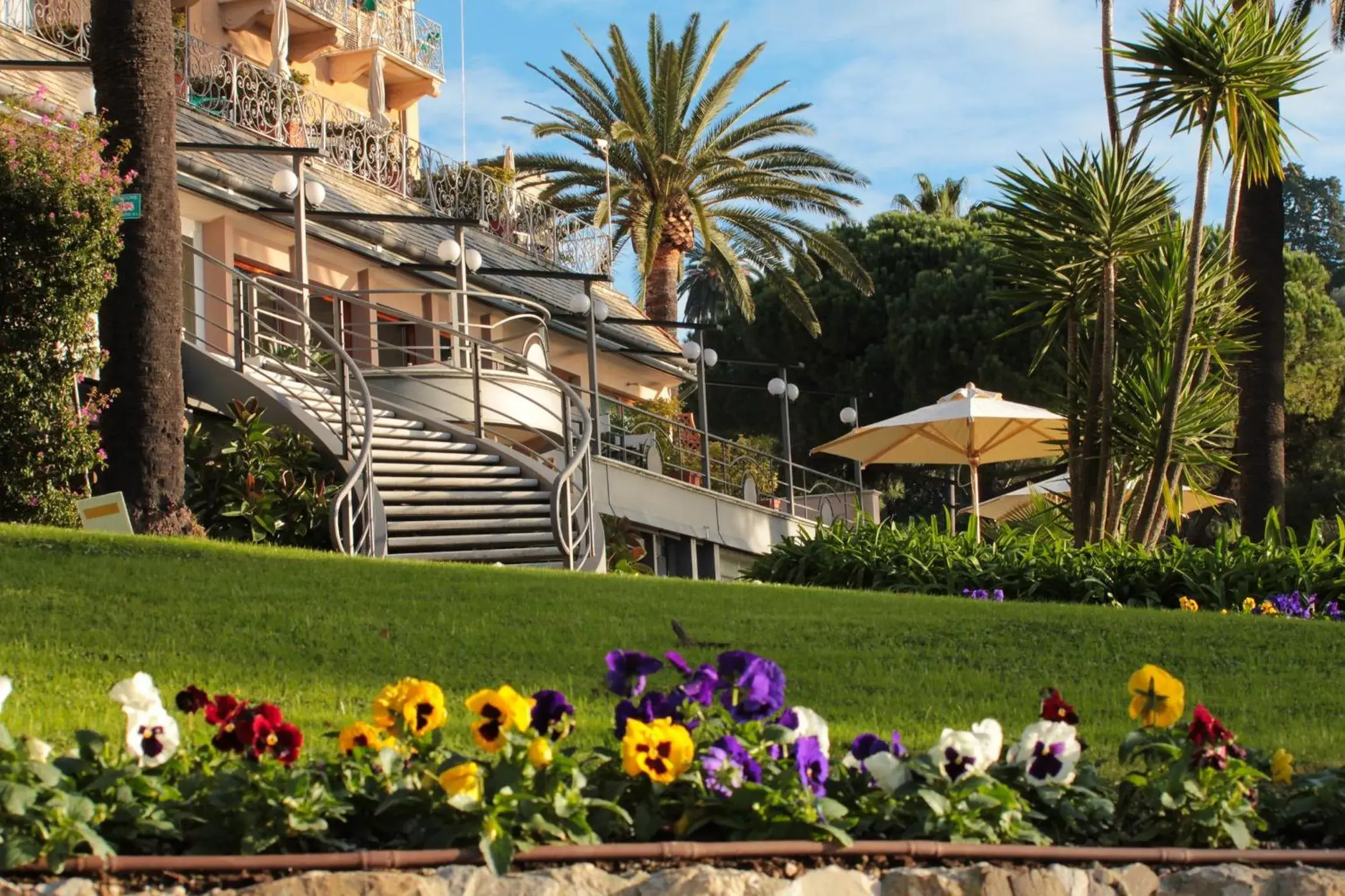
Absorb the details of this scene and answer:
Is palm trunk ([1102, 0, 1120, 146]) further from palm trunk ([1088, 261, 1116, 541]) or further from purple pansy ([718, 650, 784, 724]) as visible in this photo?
purple pansy ([718, 650, 784, 724])

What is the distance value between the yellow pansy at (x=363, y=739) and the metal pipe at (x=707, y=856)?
361 mm

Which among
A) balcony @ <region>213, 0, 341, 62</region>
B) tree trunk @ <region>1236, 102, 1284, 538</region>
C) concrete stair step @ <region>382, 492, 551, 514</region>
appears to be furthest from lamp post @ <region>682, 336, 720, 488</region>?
balcony @ <region>213, 0, 341, 62</region>

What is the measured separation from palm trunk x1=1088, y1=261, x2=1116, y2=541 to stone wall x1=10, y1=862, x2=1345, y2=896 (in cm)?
1039

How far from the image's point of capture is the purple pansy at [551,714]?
3.92m

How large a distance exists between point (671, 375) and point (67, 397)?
63.7 ft

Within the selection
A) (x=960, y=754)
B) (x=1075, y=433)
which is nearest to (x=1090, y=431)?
(x=1075, y=433)

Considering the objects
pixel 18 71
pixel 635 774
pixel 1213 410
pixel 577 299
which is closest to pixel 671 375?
pixel 577 299

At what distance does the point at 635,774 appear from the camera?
386 cm

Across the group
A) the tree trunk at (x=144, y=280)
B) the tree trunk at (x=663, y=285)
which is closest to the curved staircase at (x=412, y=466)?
the tree trunk at (x=144, y=280)

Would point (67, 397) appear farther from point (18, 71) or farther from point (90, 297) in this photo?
point (18, 71)

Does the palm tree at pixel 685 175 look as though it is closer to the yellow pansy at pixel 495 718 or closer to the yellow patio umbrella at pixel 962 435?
the yellow patio umbrella at pixel 962 435

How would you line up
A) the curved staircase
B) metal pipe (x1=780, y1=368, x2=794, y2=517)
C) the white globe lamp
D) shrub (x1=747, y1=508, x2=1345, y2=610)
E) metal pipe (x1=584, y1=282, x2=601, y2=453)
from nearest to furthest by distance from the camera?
shrub (x1=747, y1=508, x2=1345, y2=610)
the curved staircase
the white globe lamp
metal pipe (x1=584, y1=282, x2=601, y2=453)
metal pipe (x1=780, y1=368, x2=794, y2=517)

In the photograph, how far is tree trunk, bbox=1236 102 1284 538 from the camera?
16516mm

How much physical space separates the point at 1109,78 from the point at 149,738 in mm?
13513
